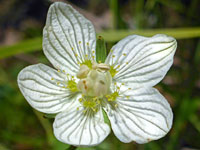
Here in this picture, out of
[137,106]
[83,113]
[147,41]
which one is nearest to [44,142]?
[83,113]

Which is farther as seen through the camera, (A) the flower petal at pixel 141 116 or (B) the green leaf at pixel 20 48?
(B) the green leaf at pixel 20 48

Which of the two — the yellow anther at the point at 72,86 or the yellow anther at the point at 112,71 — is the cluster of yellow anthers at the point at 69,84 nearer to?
the yellow anther at the point at 72,86

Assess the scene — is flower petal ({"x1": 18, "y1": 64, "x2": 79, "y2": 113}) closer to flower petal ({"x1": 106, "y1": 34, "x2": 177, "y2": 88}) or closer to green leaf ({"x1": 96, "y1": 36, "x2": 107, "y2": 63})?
green leaf ({"x1": 96, "y1": 36, "x2": 107, "y2": 63})

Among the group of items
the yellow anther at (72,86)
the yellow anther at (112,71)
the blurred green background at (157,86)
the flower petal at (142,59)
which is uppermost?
the flower petal at (142,59)

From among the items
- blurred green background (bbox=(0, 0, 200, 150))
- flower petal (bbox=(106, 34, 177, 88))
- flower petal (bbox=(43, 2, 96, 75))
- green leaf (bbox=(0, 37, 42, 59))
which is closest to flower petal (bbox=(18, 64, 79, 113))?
flower petal (bbox=(43, 2, 96, 75))

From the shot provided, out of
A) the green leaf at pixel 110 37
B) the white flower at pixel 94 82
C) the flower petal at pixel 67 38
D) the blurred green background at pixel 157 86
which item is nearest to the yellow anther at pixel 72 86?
the white flower at pixel 94 82

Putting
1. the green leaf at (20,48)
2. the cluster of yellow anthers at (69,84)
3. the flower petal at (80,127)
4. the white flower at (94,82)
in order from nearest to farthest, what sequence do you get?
the flower petal at (80,127) → the white flower at (94,82) → the cluster of yellow anthers at (69,84) → the green leaf at (20,48)

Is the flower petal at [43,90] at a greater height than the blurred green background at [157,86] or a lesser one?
greater
